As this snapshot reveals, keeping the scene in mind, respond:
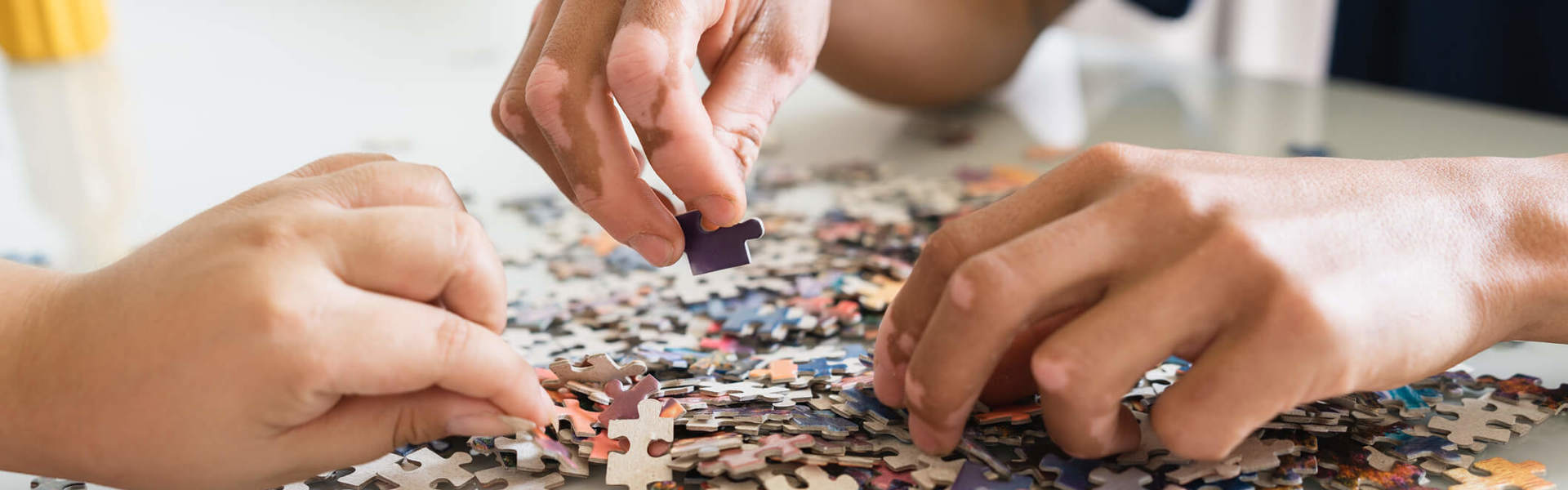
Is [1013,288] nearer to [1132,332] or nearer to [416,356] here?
A: [1132,332]

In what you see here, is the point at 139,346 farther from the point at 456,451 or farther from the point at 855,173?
the point at 855,173

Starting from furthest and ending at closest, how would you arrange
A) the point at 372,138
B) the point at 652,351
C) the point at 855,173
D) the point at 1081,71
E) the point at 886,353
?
the point at 1081,71 → the point at 372,138 → the point at 855,173 → the point at 652,351 → the point at 886,353

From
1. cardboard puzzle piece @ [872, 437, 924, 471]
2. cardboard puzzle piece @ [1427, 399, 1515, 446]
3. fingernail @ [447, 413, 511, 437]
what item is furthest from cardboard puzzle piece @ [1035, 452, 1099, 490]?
fingernail @ [447, 413, 511, 437]

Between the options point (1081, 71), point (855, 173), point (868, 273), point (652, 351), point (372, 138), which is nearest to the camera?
point (652, 351)

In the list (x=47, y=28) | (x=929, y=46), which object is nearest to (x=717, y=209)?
(x=929, y=46)

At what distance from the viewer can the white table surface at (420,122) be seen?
180 centimetres

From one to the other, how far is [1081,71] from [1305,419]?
1585 millimetres

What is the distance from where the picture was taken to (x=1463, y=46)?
2.22m

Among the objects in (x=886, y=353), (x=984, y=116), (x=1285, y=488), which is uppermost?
(x=984, y=116)

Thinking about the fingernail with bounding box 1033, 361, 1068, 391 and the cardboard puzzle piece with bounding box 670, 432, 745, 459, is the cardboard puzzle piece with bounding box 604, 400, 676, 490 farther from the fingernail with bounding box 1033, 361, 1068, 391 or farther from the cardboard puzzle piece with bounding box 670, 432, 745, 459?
the fingernail with bounding box 1033, 361, 1068, 391

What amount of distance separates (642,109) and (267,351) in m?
0.40

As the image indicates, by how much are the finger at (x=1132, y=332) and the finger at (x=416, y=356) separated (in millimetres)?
413

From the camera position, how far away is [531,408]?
891mm

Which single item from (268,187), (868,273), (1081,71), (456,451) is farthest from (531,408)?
(1081,71)
